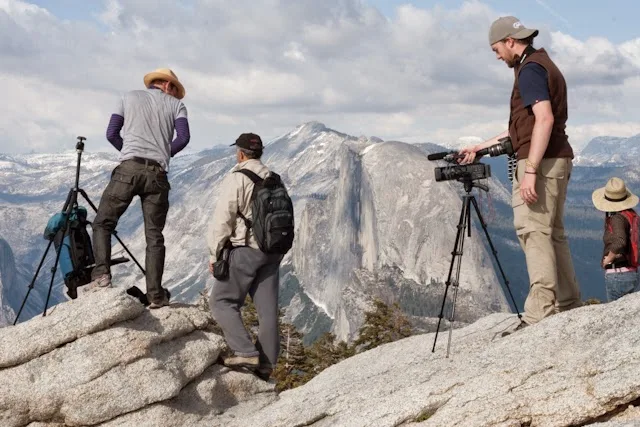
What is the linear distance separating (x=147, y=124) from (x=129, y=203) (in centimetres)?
159

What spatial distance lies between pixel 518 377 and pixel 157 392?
20.8 feet

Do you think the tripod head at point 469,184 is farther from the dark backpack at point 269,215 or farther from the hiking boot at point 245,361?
the hiking boot at point 245,361

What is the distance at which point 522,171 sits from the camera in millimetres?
9062

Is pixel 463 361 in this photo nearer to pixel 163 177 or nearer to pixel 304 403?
pixel 304 403

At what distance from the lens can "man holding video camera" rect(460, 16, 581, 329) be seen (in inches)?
339

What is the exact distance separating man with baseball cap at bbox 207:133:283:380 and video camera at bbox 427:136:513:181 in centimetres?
336

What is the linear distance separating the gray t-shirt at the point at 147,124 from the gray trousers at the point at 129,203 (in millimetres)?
258

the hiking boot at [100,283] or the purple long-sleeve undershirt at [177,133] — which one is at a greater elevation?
the purple long-sleeve undershirt at [177,133]

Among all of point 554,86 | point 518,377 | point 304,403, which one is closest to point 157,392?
point 304,403

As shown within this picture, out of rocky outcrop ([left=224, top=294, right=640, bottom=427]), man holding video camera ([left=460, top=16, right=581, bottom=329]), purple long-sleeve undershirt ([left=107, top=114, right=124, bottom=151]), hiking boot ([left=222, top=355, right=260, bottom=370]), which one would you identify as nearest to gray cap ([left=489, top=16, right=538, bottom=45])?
man holding video camera ([left=460, top=16, right=581, bottom=329])

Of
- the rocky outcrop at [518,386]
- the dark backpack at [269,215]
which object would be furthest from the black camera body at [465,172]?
the dark backpack at [269,215]

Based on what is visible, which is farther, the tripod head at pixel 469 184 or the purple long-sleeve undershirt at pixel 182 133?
the purple long-sleeve undershirt at pixel 182 133

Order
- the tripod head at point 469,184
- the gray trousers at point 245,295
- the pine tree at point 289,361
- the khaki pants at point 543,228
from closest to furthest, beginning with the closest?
the khaki pants at point 543,228 → the tripod head at point 469,184 → the gray trousers at point 245,295 → the pine tree at point 289,361

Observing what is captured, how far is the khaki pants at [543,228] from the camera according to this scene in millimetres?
9016
